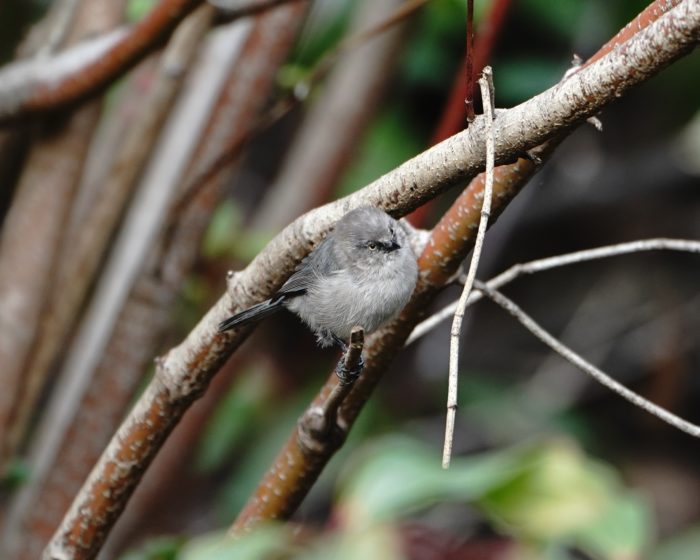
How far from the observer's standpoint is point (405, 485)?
143 cm

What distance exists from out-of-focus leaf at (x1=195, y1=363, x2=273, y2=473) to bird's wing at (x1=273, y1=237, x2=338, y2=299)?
1.64m

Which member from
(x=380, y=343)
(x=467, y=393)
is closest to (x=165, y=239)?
(x=380, y=343)

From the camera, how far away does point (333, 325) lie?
93.7 inches

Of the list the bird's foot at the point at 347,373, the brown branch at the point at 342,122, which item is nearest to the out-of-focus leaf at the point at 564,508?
the bird's foot at the point at 347,373

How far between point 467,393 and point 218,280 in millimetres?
1504

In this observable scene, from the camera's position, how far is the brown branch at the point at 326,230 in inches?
52.2

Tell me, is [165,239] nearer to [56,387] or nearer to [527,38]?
[56,387]

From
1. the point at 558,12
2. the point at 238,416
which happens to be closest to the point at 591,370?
the point at 238,416

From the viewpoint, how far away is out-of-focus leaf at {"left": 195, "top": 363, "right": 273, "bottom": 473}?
3.97 m

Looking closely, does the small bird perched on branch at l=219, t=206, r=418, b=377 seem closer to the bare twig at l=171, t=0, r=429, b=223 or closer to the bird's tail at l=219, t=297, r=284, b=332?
the bird's tail at l=219, t=297, r=284, b=332

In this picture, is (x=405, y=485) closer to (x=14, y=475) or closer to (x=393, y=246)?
(x=393, y=246)

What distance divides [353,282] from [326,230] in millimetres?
752

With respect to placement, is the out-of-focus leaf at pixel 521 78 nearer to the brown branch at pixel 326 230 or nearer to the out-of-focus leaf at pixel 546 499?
the brown branch at pixel 326 230

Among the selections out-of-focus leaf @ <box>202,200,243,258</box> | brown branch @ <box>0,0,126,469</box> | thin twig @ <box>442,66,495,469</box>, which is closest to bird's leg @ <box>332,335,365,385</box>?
thin twig @ <box>442,66,495,469</box>
